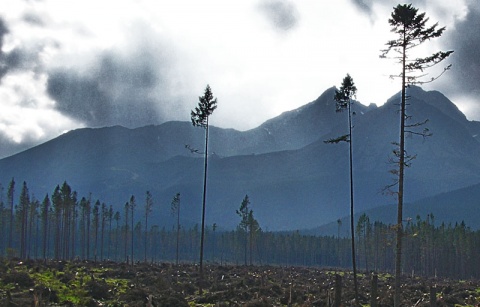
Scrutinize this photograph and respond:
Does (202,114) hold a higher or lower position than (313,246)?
higher

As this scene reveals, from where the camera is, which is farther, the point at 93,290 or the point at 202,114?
the point at 202,114

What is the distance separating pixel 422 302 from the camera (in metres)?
30.9

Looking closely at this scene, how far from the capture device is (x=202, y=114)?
140 ft

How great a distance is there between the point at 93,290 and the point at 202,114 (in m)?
19.4

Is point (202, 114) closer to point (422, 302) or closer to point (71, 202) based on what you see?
point (422, 302)

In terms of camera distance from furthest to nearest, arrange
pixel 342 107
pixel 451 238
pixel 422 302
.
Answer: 1. pixel 451 238
2. pixel 342 107
3. pixel 422 302

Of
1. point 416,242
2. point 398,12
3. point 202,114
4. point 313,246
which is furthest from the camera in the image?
point 313,246

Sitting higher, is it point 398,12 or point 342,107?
point 398,12

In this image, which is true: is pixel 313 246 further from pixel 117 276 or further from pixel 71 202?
pixel 117 276

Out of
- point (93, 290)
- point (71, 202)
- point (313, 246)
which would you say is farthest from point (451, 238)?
point (93, 290)

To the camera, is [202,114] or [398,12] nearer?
[398,12]

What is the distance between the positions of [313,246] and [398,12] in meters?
154

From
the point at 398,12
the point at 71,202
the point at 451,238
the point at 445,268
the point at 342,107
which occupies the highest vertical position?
the point at 398,12

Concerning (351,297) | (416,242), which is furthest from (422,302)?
(416,242)
